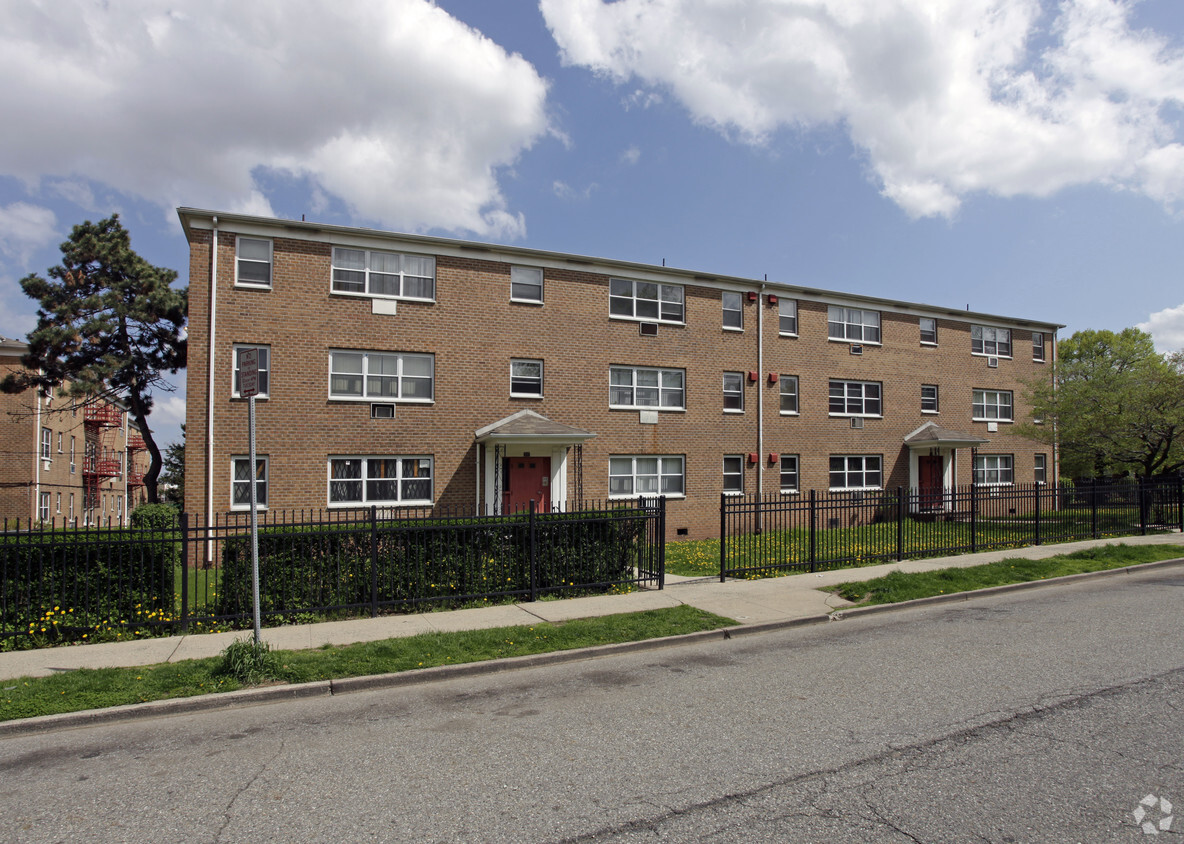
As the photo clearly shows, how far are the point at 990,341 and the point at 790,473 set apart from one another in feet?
38.3

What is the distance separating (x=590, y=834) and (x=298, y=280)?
682 inches

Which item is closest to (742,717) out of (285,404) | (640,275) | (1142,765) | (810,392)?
(1142,765)

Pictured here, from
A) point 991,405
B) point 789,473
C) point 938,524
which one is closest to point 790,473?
point 789,473

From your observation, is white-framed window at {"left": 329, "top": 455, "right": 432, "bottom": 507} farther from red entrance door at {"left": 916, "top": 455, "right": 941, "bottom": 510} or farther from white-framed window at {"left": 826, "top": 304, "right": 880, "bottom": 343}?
red entrance door at {"left": 916, "top": 455, "right": 941, "bottom": 510}

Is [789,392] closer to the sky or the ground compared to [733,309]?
closer to the ground

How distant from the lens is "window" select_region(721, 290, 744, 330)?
24205mm

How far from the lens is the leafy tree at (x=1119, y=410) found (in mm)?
21531

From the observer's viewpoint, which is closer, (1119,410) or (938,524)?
(938,524)

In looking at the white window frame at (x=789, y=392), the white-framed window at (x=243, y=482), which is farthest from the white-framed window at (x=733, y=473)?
the white-framed window at (x=243, y=482)

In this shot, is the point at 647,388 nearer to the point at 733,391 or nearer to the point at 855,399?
the point at 733,391

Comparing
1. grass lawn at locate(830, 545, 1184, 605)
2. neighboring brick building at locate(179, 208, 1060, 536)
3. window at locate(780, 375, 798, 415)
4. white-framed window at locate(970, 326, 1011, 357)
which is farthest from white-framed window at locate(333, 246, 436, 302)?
white-framed window at locate(970, 326, 1011, 357)

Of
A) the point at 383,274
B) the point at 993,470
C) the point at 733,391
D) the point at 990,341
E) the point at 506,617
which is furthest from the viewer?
the point at 990,341

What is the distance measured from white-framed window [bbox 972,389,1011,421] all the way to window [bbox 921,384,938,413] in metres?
2.07

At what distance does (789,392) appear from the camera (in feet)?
82.7
